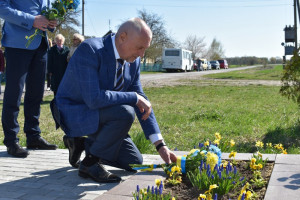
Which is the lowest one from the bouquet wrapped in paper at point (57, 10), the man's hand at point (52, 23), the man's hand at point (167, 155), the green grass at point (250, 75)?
the man's hand at point (167, 155)

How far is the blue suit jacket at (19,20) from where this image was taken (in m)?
3.79

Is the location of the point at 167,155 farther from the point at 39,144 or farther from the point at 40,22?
the point at 40,22

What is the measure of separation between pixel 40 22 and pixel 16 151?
130cm

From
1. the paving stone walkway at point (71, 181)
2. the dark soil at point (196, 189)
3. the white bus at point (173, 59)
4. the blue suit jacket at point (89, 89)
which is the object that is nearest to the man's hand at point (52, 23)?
the blue suit jacket at point (89, 89)

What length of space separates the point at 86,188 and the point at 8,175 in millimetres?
789

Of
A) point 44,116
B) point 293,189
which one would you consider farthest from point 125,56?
point 44,116

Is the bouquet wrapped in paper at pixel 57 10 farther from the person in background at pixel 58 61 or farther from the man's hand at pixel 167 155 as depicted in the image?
the person in background at pixel 58 61

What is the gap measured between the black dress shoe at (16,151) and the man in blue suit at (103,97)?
898mm

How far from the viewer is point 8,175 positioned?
3.25 meters

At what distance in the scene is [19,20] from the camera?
3.81 meters

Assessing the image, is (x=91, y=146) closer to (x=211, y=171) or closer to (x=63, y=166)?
(x=63, y=166)

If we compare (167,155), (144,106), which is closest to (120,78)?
(144,106)

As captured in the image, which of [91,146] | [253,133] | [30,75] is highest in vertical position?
[30,75]

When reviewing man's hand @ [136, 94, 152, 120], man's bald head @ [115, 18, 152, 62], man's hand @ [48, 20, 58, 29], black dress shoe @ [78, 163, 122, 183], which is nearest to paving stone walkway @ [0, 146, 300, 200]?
black dress shoe @ [78, 163, 122, 183]
